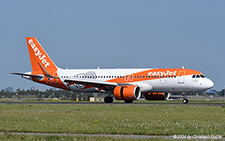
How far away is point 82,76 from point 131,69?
299 inches

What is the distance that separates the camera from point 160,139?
16.9 metres

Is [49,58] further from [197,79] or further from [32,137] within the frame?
[32,137]

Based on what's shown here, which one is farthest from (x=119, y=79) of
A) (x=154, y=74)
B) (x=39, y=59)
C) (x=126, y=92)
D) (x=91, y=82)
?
(x=39, y=59)

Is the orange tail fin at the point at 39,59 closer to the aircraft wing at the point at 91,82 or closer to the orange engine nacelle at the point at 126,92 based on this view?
the aircraft wing at the point at 91,82

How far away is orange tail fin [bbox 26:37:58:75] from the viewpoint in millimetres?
62406

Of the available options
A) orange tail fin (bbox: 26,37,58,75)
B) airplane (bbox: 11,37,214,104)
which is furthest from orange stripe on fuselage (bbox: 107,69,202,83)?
orange tail fin (bbox: 26,37,58,75)

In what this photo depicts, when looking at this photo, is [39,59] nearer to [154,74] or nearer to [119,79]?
[119,79]

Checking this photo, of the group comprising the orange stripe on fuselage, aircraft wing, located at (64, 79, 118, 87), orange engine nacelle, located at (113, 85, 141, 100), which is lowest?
orange engine nacelle, located at (113, 85, 141, 100)

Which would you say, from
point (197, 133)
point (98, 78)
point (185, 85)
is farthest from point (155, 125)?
A: point (98, 78)

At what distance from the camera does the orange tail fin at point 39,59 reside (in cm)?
6241

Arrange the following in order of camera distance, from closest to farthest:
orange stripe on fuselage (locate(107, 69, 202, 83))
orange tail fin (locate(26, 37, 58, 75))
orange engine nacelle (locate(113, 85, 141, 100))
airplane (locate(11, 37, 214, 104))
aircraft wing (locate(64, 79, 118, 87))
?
orange engine nacelle (locate(113, 85, 141, 100))
airplane (locate(11, 37, 214, 104))
orange stripe on fuselage (locate(107, 69, 202, 83))
aircraft wing (locate(64, 79, 118, 87))
orange tail fin (locate(26, 37, 58, 75))

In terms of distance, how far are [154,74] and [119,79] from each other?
491cm

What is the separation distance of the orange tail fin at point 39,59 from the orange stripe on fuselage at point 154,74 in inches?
463

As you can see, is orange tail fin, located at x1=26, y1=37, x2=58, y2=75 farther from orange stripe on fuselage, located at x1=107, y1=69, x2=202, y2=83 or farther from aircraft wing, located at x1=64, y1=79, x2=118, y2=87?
orange stripe on fuselage, located at x1=107, y1=69, x2=202, y2=83
